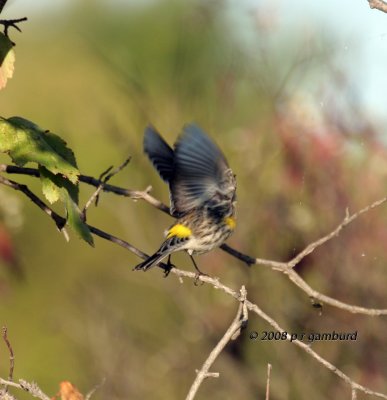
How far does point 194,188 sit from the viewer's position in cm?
495

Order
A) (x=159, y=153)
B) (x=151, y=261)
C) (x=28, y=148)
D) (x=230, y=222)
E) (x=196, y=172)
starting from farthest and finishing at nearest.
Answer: (x=230, y=222)
(x=159, y=153)
(x=196, y=172)
(x=151, y=261)
(x=28, y=148)

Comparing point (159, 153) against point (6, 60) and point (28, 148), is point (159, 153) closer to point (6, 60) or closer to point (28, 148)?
point (6, 60)

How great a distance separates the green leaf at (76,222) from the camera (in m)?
3.26

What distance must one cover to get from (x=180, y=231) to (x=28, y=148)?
2227 millimetres

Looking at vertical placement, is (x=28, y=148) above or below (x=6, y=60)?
below

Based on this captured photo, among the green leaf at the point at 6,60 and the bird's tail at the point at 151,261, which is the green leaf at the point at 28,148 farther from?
the bird's tail at the point at 151,261

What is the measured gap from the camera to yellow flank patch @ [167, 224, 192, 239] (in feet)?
17.4

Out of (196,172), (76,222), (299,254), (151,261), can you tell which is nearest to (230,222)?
(196,172)

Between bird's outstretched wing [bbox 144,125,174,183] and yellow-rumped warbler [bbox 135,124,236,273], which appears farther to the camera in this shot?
bird's outstretched wing [bbox 144,125,174,183]

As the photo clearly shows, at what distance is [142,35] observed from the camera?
46.9ft

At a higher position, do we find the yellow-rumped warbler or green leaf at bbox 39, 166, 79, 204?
the yellow-rumped warbler

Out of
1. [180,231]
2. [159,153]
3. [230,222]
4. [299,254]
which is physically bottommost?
[299,254]

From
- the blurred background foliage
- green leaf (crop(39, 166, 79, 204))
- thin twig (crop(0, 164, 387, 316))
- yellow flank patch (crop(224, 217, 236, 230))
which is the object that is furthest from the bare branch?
the blurred background foliage

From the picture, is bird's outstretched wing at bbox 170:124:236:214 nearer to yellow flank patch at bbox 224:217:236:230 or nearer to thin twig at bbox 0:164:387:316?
yellow flank patch at bbox 224:217:236:230
